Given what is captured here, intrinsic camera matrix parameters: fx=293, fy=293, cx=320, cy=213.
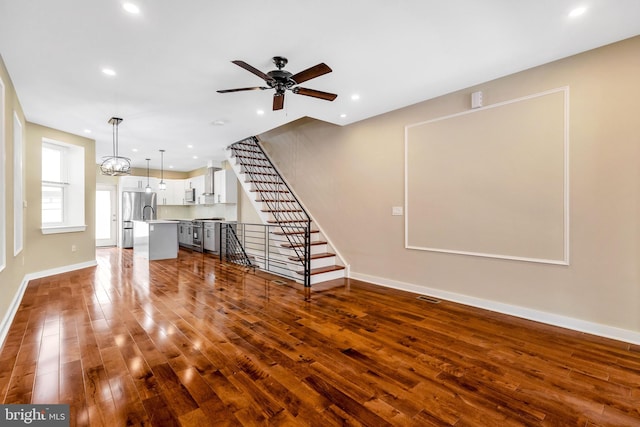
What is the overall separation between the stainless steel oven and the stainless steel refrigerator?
215 centimetres

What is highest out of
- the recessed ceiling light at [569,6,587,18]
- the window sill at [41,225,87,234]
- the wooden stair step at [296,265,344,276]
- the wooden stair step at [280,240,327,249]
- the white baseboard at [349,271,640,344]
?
the recessed ceiling light at [569,6,587,18]

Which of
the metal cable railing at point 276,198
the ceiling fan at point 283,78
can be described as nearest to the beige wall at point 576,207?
the metal cable railing at point 276,198

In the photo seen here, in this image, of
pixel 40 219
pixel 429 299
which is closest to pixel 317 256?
pixel 429 299

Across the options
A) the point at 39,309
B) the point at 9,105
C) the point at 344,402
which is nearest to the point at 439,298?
the point at 344,402

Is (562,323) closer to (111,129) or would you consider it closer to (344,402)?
(344,402)

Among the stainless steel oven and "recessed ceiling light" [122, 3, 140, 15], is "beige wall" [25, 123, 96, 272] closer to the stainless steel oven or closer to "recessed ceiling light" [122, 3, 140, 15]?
the stainless steel oven

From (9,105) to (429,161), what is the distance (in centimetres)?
529

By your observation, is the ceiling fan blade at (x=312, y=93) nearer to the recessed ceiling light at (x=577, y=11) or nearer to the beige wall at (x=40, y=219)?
the recessed ceiling light at (x=577, y=11)

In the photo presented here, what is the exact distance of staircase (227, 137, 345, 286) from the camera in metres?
5.00

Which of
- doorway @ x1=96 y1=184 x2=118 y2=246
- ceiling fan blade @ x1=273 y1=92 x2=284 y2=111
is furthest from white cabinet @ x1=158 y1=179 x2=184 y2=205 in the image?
ceiling fan blade @ x1=273 y1=92 x2=284 y2=111

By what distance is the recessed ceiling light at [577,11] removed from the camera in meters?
2.30

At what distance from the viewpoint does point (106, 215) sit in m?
9.54

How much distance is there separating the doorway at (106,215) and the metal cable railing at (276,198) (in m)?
5.58

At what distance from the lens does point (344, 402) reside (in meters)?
1.86
